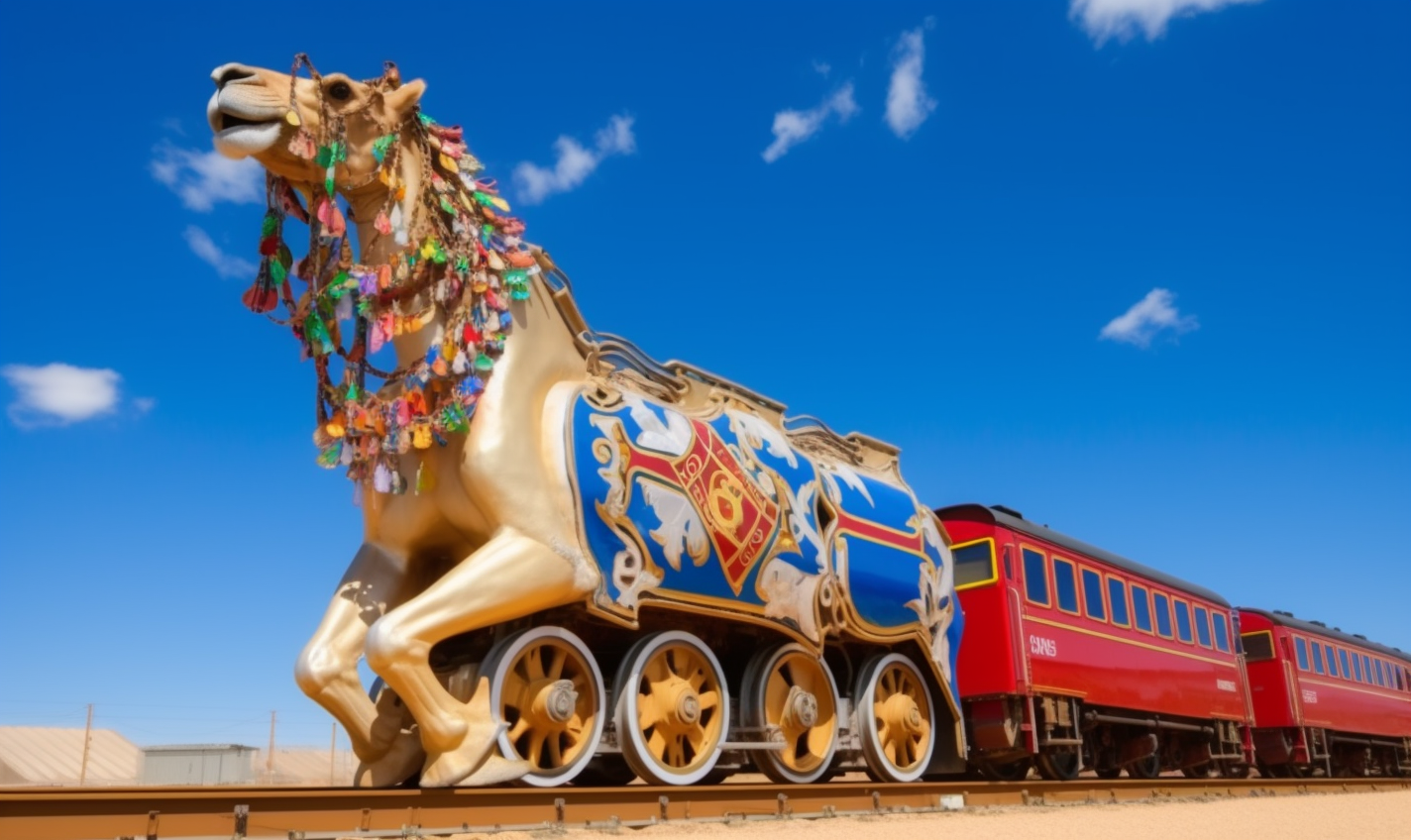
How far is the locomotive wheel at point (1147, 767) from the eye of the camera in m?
16.2

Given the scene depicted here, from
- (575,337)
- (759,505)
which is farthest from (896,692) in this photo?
(575,337)

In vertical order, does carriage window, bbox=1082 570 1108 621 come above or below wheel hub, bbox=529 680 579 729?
above

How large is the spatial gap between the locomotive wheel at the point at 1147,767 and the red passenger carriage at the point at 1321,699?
403 cm

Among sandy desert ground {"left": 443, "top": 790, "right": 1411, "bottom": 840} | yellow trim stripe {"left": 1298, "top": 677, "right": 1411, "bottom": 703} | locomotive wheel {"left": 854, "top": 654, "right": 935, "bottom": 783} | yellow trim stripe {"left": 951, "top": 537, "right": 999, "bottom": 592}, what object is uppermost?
yellow trim stripe {"left": 951, "top": 537, "right": 999, "bottom": 592}

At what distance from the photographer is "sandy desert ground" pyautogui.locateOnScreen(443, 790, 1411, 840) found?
23.0 feet

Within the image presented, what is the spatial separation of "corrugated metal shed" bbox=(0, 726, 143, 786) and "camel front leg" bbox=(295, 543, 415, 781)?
3390 cm

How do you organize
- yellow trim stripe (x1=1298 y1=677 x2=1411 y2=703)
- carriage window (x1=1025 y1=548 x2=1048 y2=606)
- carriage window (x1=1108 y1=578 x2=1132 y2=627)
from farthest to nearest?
yellow trim stripe (x1=1298 y1=677 x2=1411 y2=703) → carriage window (x1=1108 y1=578 x2=1132 y2=627) → carriage window (x1=1025 y1=548 x2=1048 y2=606)

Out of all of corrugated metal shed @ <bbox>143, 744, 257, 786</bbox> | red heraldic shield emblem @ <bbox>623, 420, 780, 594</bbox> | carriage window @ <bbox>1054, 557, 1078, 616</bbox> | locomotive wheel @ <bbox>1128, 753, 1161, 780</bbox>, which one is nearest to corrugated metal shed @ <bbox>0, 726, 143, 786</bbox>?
corrugated metal shed @ <bbox>143, 744, 257, 786</bbox>

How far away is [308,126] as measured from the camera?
24.3ft

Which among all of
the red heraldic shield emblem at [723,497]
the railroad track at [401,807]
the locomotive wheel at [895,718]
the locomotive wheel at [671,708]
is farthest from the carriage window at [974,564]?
the locomotive wheel at [671,708]

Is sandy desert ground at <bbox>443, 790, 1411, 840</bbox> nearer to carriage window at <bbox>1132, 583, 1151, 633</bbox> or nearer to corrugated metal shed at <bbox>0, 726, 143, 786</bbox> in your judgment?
carriage window at <bbox>1132, 583, 1151, 633</bbox>

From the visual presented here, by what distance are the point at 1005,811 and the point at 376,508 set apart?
18.1ft

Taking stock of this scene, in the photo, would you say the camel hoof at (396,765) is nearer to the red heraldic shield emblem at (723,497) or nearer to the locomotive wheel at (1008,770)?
the red heraldic shield emblem at (723,497)

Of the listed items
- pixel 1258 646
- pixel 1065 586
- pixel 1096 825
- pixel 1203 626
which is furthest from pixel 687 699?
pixel 1258 646
